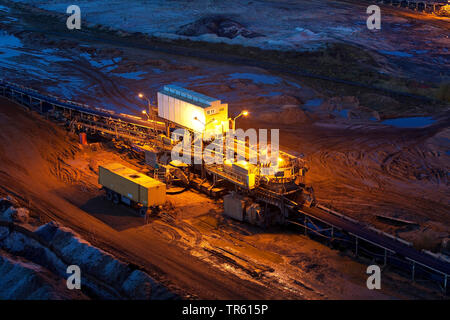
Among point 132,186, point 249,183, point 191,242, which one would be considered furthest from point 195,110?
point 191,242

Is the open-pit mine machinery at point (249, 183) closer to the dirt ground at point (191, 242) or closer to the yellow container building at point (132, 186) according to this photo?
the dirt ground at point (191, 242)

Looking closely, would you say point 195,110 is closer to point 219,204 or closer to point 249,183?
point 219,204

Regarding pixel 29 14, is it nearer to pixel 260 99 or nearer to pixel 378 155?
pixel 260 99

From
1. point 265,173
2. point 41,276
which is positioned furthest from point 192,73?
point 41,276

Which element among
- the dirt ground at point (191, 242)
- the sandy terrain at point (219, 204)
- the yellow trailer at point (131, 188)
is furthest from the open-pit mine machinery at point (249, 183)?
the yellow trailer at point (131, 188)

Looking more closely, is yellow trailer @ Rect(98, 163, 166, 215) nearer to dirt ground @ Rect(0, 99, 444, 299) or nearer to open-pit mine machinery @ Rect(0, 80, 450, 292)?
dirt ground @ Rect(0, 99, 444, 299)

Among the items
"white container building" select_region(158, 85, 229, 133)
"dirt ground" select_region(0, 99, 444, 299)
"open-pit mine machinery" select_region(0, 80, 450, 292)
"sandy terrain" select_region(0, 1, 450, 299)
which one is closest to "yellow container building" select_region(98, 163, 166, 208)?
"dirt ground" select_region(0, 99, 444, 299)

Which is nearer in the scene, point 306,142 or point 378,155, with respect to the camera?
point 378,155
